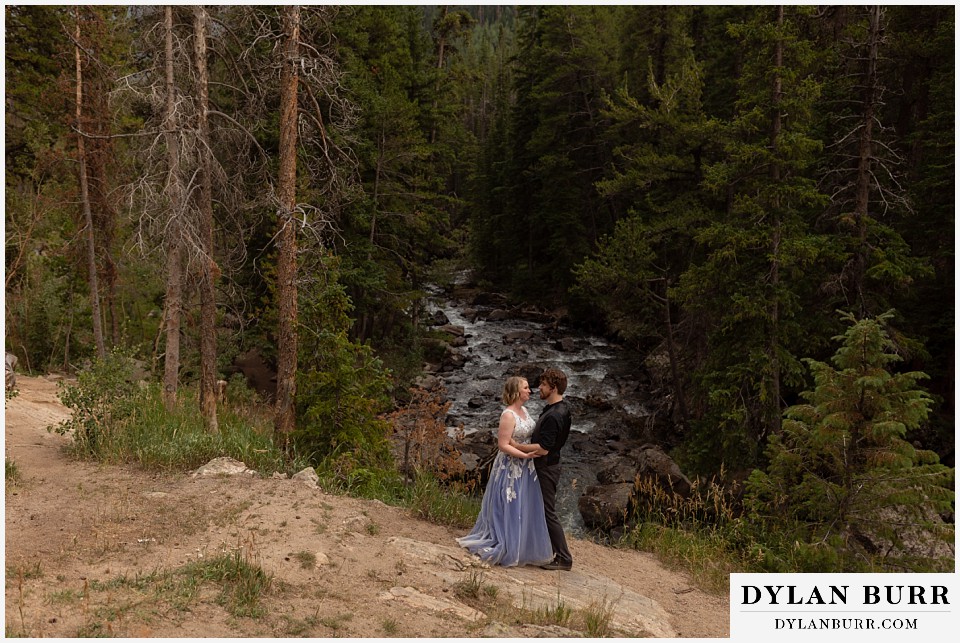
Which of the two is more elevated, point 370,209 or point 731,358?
point 370,209

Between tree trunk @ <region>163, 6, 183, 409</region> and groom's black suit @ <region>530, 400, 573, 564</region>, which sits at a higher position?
tree trunk @ <region>163, 6, 183, 409</region>

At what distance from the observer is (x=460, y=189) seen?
64688 millimetres

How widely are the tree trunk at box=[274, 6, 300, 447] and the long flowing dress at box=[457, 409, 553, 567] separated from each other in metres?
4.76

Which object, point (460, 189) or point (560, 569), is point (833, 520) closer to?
point (560, 569)

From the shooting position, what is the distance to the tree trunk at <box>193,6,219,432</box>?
11234mm

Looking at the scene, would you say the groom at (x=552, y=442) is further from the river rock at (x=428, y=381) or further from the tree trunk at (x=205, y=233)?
the river rock at (x=428, y=381)

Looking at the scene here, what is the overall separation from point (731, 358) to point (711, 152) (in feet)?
27.7

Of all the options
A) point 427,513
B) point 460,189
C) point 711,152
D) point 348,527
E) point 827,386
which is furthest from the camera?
point 460,189

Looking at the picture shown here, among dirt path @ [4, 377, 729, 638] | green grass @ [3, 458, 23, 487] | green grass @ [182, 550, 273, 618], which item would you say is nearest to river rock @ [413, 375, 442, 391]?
dirt path @ [4, 377, 729, 638]

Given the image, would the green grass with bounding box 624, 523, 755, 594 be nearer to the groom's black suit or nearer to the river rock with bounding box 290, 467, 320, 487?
the groom's black suit

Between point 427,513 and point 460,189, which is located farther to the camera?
point 460,189

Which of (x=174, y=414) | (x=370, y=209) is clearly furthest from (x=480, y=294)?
(x=174, y=414)

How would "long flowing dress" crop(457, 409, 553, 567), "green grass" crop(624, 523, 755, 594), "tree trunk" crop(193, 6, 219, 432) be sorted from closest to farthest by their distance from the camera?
"long flowing dress" crop(457, 409, 553, 567) → "green grass" crop(624, 523, 755, 594) → "tree trunk" crop(193, 6, 219, 432)

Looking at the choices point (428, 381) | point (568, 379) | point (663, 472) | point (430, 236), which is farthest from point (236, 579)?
point (568, 379)
